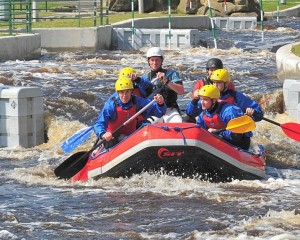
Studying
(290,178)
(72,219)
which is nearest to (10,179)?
(72,219)

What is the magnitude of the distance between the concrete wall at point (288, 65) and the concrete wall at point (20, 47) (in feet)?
24.4

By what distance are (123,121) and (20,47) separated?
13754 millimetres

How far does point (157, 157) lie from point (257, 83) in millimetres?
9504

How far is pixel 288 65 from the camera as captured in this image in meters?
18.3

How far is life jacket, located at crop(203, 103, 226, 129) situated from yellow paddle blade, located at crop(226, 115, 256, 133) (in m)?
0.37

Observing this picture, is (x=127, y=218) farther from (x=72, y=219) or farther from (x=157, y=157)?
(x=157, y=157)

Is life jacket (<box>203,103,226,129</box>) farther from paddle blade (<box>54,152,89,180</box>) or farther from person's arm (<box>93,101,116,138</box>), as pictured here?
paddle blade (<box>54,152,89,180</box>)

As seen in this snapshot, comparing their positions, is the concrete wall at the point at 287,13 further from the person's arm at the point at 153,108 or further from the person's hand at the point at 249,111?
the person's arm at the point at 153,108

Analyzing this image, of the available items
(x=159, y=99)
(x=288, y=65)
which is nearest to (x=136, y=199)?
(x=159, y=99)

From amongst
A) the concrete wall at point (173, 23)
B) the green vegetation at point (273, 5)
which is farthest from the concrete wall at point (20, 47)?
the green vegetation at point (273, 5)

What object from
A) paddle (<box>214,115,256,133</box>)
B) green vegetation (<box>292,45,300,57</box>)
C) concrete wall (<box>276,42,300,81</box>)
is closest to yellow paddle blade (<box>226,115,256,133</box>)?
paddle (<box>214,115,256,133</box>)

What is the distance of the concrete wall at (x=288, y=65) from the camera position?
58.3 feet

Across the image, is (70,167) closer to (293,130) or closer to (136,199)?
(136,199)

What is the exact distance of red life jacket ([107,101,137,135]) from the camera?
11375 millimetres
